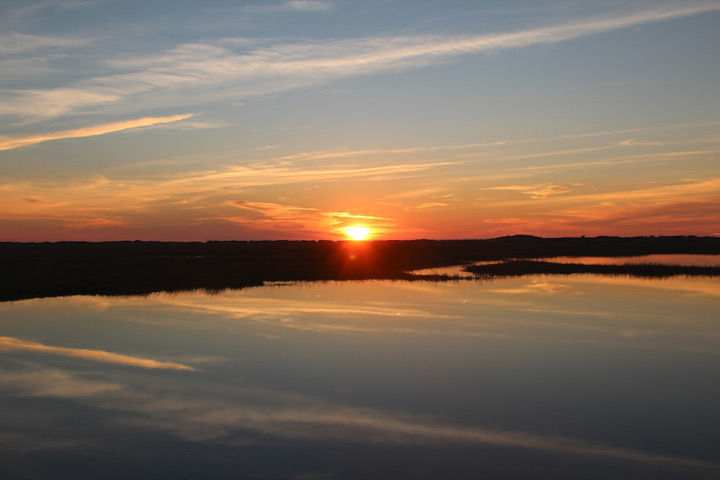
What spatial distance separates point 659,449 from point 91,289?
30.5 m

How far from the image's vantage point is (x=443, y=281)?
Answer: 39.7 metres

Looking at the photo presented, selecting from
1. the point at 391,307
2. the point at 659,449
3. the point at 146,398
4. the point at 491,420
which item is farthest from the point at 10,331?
the point at 659,449

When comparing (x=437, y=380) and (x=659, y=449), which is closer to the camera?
(x=659, y=449)

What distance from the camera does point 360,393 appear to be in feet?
43.2

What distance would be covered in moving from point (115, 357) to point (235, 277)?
2398 centimetres

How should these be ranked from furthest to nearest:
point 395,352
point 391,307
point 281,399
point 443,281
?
point 443,281
point 391,307
point 395,352
point 281,399

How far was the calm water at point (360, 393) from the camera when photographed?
9375 mm

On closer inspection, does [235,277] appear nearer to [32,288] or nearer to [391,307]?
[32,288]

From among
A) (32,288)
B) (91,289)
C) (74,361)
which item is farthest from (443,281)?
(74,361)

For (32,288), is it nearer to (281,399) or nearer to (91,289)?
(91,289)

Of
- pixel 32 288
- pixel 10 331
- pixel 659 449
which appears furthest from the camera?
pixel 32 288

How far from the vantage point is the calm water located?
30.8ft

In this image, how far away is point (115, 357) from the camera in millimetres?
16766

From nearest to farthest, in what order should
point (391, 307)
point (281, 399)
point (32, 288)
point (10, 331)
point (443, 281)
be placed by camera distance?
point (281, 399) → point (10, 331) → point (391, 307) → point (32, 288) → point (443, 281)
